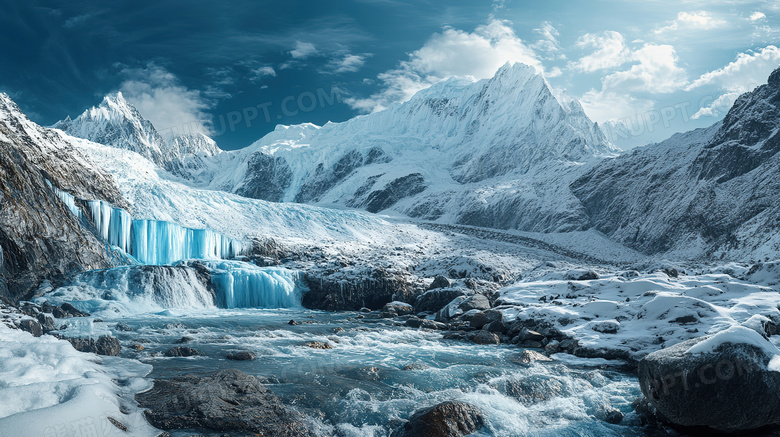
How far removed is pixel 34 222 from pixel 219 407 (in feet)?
82.1

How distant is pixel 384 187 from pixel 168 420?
124 metres

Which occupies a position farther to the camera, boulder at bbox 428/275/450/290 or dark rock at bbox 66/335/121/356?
boulder at bbox 428/275/450/290

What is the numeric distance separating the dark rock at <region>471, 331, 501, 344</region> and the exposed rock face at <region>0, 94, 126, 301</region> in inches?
1001

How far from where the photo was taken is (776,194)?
57312mm

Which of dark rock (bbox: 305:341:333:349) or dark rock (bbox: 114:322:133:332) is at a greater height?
dark rock (bbox: 114:322:133:332)

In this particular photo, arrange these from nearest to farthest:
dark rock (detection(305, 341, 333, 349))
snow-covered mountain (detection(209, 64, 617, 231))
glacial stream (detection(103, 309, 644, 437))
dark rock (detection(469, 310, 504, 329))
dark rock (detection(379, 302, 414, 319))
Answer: glacial stream (detection(103, 309, 644, 437)), dark rock (detection(305, 341, 333, 349)), dark rock (detection(469, 310, 504, 329)), dark rock (detection(379, 302, 414, 319)), snow-covered mountain (detection(209, 64, 617, 231))

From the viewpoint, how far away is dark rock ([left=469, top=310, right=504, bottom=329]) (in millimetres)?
24531

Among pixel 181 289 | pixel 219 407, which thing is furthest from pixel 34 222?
pixel 219 407

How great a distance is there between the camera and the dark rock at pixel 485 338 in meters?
21.8

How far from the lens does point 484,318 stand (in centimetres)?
2511

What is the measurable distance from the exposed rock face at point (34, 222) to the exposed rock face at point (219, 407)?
20.5 metres

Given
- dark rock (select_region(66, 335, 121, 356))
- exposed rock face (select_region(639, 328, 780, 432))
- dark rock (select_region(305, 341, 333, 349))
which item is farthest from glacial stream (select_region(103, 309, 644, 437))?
exposed rock face (select_region(639, 328, 780, 432))

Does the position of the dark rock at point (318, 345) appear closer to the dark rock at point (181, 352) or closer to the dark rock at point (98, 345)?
the dark rock at point (181, 352)

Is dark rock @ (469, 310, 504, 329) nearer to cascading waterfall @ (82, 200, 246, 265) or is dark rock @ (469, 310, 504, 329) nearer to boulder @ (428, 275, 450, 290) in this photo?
boulder @ (428, 275, 450, 290)
